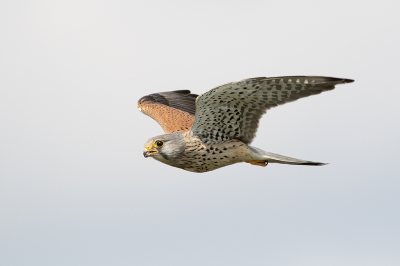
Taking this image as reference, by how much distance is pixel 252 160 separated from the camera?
34.8ft

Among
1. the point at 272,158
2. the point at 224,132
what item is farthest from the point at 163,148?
the point at 272,158

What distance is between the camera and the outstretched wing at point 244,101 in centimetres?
878

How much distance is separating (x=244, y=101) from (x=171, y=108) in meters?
4.02

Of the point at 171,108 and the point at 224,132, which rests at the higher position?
the point at 171,108

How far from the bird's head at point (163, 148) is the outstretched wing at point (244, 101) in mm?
447

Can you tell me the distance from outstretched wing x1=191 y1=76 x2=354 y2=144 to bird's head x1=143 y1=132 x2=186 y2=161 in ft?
1.47

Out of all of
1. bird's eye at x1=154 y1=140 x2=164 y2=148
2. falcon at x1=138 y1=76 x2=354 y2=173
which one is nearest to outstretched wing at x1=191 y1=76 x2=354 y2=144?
falcon at x1=138 y1=76 x2=354 y2=173

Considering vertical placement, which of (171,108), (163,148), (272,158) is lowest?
(272,158)

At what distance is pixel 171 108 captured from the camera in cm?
1337

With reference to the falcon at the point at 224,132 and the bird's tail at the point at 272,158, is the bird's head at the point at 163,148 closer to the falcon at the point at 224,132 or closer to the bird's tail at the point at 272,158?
the falcon at the point at 224,132

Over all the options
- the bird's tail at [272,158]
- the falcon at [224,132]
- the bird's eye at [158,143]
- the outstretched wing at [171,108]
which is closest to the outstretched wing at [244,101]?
the falcon at [224,132]

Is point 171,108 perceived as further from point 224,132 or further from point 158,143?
point 158,143

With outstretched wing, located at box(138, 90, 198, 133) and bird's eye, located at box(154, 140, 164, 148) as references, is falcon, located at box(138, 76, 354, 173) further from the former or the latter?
outstretched wing, located at box(138, 90, 198, 133)

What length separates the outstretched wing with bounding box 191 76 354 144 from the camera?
8781mm
